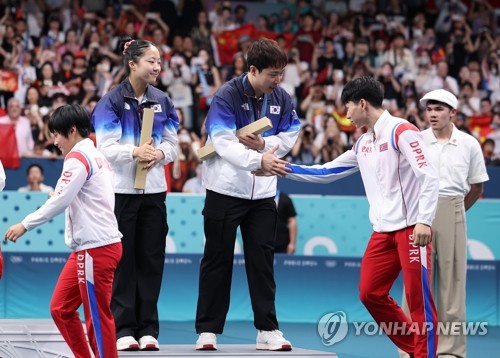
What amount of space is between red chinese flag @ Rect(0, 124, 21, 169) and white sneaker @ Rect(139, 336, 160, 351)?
21.7ft

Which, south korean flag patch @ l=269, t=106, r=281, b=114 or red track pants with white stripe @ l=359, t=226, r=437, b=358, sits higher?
south korean flag patch @ l=269, t=106, r=281, b=114

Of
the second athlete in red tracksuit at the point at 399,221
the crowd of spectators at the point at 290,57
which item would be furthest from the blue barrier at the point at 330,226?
the second athlete in red tracksuit at the point at 399,221

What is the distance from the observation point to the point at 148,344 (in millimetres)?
7891

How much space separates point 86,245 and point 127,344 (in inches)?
46.2

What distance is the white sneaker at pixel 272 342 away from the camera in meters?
8.00

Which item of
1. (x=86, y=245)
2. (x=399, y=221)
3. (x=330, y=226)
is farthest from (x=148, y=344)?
(x=330, y=226)

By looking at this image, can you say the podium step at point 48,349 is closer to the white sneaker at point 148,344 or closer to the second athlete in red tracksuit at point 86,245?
the white sneaker at point 148,344

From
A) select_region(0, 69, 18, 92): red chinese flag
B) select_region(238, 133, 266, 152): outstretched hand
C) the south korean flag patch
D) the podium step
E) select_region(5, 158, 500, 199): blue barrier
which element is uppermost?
select_region(0, 69, 18, 92): red chinese flag

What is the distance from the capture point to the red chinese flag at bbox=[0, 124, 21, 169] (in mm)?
14047

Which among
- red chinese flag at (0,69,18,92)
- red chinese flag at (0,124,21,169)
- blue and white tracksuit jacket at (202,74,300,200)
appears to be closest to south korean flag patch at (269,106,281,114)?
blue and white tracksuit jacket at (202,74,300,200)

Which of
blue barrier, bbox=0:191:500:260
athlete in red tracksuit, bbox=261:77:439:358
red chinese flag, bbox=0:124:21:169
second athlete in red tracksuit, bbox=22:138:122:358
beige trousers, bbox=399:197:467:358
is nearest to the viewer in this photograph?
second athlete in red tracksuit, bbox=22:138:122:358

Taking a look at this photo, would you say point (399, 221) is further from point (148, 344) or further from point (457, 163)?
point (148, 344)

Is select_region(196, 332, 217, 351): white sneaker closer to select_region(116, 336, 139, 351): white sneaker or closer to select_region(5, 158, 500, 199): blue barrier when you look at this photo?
select_region(116, 336, 139, 351): white sneaker

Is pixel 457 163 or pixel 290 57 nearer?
pixel 457 163
